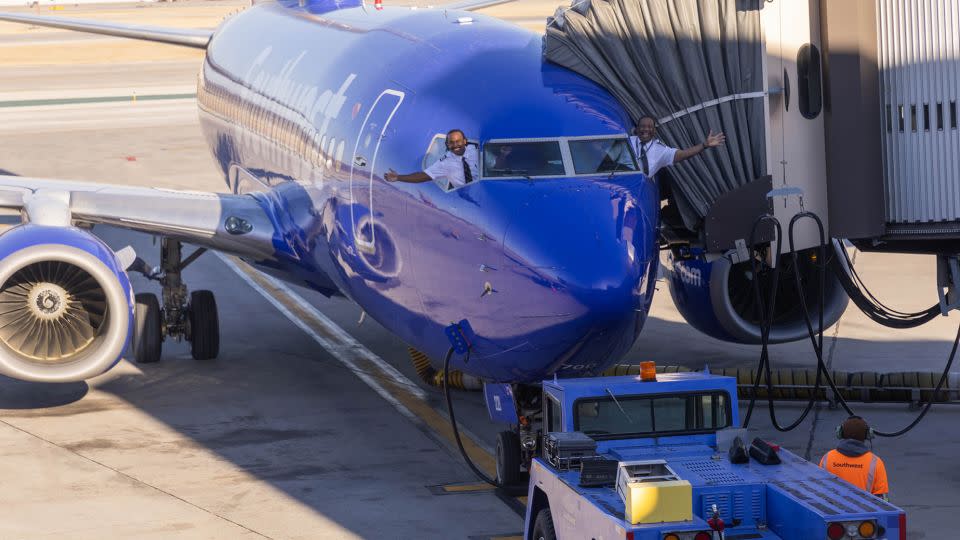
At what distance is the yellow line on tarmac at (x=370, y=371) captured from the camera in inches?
635

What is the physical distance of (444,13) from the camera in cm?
1762

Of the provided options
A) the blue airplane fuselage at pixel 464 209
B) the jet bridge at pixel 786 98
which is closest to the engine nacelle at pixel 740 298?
the jet bridge at pixel 786 98

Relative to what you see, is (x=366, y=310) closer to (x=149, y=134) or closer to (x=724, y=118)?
(x=724, y=118)

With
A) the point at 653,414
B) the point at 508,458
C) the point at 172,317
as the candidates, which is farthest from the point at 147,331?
the point at 653,414

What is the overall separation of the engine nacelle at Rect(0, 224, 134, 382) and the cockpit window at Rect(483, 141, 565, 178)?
232 inches

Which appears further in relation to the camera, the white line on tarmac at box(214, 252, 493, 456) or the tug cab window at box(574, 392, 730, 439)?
the white line on tarmac at box(214, 252, 493, 456)

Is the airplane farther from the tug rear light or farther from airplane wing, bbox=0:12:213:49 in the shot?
airplane wing, bbox=0:12:213:49

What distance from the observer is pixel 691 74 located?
13.9m

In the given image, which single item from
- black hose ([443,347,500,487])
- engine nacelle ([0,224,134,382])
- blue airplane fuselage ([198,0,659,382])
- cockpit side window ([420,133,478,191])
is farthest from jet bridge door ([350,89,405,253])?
engine nacelle ([0,224,134,382])

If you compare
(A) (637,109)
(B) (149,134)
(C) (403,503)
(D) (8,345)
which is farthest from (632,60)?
(B) (149,134)

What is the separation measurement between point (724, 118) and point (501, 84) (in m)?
2.14

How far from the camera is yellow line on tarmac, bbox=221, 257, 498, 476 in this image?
16136 millimetres

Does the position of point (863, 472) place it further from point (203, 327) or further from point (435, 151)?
point (203, 327)

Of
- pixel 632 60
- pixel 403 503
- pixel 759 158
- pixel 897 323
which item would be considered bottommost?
pixel 403 503
